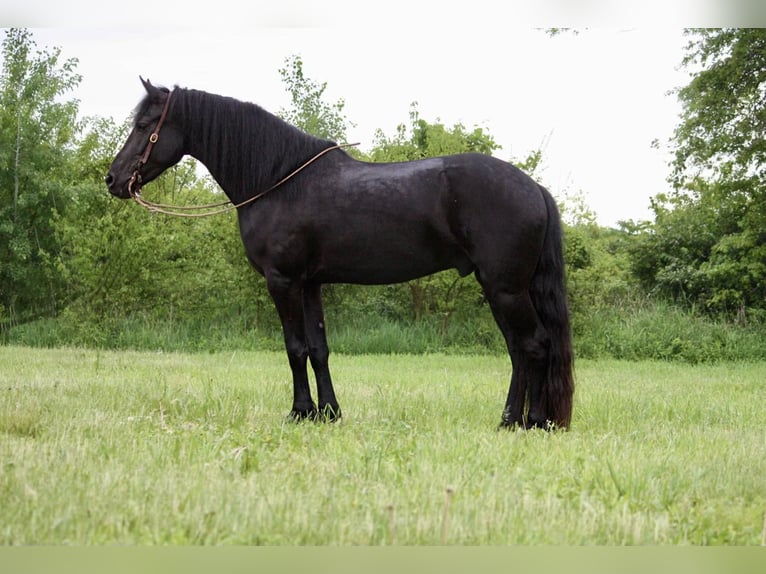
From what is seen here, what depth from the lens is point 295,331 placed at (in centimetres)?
474

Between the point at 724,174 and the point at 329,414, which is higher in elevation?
the point at 724,174

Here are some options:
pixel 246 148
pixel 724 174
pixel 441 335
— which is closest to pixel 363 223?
pixel 246 148

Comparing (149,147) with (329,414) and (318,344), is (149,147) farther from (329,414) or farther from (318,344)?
(329,414)

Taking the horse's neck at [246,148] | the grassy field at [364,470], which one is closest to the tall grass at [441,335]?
the grassy field at [364,470]

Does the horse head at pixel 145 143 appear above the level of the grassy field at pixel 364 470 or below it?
above

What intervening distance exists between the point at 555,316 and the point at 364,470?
1.91 metres

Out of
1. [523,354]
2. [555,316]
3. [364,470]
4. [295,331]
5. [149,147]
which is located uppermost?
[149,147]

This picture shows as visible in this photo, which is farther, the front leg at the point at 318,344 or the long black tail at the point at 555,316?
the front leg at the point at 318,344

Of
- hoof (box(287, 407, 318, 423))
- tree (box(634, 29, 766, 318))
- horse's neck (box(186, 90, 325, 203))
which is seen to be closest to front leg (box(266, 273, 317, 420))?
hoof (box(287, 407, 318, 423))

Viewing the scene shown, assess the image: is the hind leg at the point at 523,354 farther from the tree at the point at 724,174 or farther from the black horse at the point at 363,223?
the tree at the point at 724,174

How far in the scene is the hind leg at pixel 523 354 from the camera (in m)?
4.33

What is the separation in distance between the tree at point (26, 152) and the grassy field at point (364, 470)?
181cm

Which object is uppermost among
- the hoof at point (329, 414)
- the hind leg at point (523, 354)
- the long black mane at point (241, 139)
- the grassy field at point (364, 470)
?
the long black mane at point (241, 139)

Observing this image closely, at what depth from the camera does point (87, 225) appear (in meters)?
11.0
